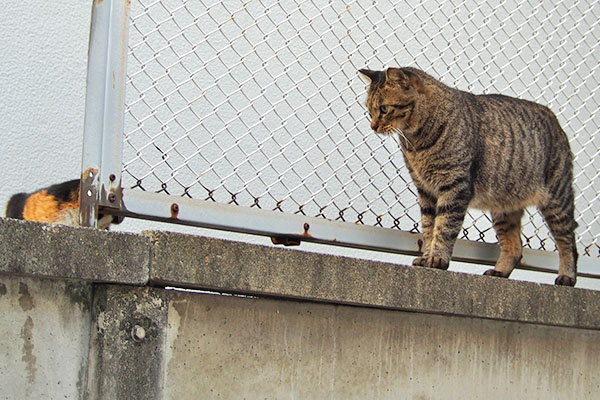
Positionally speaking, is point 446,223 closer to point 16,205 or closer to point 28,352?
point 28,352

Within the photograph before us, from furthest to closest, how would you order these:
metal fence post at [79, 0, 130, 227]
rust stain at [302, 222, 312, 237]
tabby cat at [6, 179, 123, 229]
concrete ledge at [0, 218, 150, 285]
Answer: tabby cat at [6, 179, 123, 229] < rust stain at [302, 222, 312, 237] < metal fence post at [79, 0, 130, 227] < concrete ledge at [0, 218, 150, 285]

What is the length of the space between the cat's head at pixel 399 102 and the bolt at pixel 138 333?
159cm

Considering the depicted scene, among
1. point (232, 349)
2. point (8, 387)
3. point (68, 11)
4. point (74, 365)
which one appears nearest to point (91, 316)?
point (74, 365)

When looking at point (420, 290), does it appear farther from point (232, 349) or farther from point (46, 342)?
point (46, 342)

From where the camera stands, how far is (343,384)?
226 centimetres

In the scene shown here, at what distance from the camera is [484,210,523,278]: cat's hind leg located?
3164mm

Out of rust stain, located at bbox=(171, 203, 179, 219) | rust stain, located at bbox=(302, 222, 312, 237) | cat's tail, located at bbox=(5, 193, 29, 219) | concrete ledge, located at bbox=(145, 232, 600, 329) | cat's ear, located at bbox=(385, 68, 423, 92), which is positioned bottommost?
concrete ledge, located at bbox=(145, 232, 600, 329)

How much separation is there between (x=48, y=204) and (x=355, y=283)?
1680mm

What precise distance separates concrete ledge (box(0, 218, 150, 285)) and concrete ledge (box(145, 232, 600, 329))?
0.06 metres

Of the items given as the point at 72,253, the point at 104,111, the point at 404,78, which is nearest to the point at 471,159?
the point at 404,78

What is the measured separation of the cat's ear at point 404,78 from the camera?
3117 mm

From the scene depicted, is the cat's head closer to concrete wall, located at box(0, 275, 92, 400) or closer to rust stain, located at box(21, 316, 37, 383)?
concrete wall, located at box(0, 275, 92, 400)

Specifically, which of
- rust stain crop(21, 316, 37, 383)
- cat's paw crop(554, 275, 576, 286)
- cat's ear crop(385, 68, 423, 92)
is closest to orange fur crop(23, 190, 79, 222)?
cat's ear crop(385, 68, 423, 92)

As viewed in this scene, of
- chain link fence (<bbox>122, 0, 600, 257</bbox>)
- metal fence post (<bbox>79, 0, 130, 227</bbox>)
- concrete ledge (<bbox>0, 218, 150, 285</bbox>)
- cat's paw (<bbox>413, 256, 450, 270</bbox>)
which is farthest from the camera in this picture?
chain link fence (<bbox>122, 0, 600, 257</bbox>)
